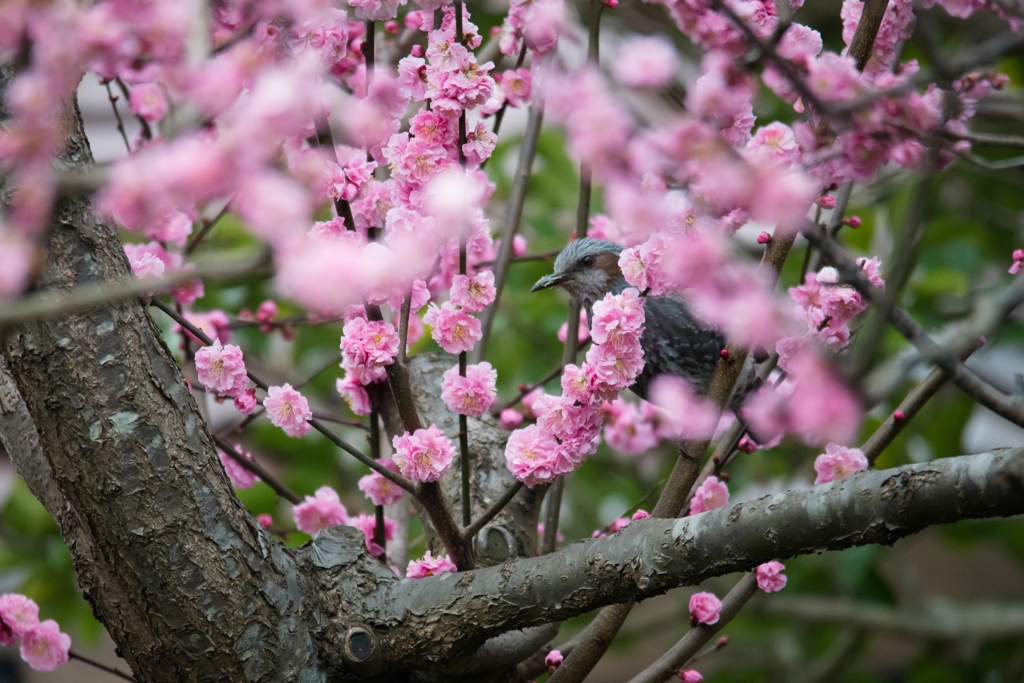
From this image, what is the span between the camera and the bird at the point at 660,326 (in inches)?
85.6

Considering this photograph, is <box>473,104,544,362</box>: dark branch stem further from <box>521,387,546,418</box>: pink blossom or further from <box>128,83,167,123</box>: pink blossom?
<box>128,83,167,123</box>: pink blossom

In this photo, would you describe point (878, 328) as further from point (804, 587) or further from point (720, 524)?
point (804, 587)

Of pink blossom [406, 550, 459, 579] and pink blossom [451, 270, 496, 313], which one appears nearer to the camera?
pink blossom [451, 270, 496, 313]

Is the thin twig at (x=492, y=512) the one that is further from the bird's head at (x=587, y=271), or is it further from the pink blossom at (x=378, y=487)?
the bird's head at (x=587, y=271)

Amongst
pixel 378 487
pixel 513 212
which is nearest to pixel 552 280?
pixel 513 212

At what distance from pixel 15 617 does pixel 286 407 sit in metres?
0.63

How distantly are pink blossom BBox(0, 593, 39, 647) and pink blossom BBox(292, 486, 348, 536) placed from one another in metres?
0.50

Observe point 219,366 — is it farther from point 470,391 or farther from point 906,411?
point 906,411

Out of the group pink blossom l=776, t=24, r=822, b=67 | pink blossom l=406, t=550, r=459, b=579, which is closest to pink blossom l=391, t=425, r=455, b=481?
pink blossom l=406, t=550, r=459, b=579

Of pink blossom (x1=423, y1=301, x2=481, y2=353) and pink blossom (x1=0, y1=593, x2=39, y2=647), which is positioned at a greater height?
pink blossom (x1=423, y1=301, x2=481, y2=353)

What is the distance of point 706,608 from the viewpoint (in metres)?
1.59

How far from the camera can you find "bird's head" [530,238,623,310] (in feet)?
7.08

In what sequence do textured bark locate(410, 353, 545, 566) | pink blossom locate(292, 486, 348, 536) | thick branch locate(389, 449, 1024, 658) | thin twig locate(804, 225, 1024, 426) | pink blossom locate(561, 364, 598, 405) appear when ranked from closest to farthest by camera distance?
thin twig locate(804, 225, 1024, 426)
thick branch locate(389, 449, 1024, 658)
pink blossom locate(561, 364, 598, 405)
textured bark locate(410, 353, 545, 566)
pink blossom locate(292, 486, 348, 536)

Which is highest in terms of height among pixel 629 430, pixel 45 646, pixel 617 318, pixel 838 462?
pixel 617 318
